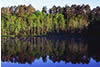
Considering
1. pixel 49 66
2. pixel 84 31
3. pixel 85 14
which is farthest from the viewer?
pixel 85 14

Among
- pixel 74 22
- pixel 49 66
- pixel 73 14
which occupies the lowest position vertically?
pixel 49 66

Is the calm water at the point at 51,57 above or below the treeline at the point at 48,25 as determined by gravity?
below

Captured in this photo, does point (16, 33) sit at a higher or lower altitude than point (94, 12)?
lower

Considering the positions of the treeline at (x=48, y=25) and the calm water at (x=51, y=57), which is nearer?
the calm water at (x=51, y=57)

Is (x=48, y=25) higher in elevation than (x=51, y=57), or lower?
higher

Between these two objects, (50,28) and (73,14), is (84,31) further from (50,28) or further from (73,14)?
(73,14)

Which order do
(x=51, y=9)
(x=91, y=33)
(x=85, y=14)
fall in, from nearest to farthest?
(x=91, y=33) < (x=85, y=14) < (x=51, y=9)

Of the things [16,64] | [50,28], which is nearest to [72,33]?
[50,28]

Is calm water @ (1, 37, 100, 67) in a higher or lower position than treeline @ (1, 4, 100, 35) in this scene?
lower

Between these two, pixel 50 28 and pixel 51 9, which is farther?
pixel 51 9

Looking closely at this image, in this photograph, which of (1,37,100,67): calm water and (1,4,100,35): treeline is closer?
(1,37,100,67): calm water

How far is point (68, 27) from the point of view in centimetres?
4641

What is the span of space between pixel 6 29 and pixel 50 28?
36.7 feet

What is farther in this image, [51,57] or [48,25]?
[48,25]
